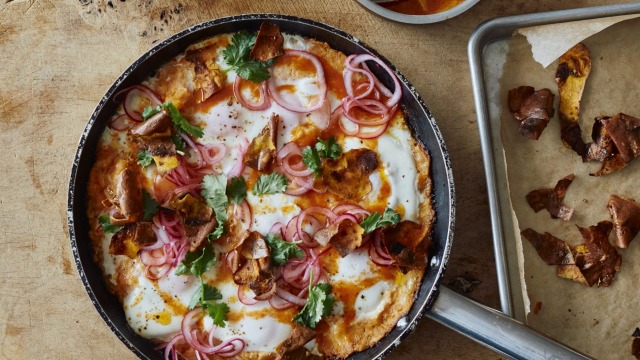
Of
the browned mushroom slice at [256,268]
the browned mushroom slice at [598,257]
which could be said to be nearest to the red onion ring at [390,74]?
the browned mushroom slice at [256,268]

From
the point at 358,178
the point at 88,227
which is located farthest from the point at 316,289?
the point at 88,227

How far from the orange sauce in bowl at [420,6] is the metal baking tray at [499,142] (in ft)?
0.91

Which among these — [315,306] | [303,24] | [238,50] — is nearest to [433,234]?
[315,306]

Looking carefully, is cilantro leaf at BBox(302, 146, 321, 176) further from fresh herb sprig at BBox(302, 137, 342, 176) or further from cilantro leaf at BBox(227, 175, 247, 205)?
cilantro leaf at BBox(227, 175, 247, 205)

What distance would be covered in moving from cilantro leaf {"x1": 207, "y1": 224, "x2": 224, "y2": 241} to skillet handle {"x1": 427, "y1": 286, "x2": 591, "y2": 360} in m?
1.26

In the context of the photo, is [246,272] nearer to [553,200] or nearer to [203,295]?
[203,295]

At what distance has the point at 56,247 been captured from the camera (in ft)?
13.5

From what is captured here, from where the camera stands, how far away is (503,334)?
3.56 meters

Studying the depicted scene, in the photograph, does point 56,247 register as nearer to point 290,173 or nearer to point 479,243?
point 290,173

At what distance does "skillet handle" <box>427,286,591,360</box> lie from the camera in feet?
11.7

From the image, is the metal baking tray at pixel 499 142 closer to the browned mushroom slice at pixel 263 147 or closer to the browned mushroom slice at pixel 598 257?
the browned mushroom slice at pixel 598 257

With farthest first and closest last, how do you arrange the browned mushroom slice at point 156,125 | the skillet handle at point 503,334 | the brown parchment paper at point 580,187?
the brown parchment paper at point 580,187 → the browned mushroom slice at point 156,125 → the skillet handle at point 503,334

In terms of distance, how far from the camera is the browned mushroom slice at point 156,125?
145 inches

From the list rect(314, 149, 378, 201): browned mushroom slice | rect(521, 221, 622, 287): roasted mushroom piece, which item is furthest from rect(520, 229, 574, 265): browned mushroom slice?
rect(314, 149, 378, 201): browned mushroom slice
